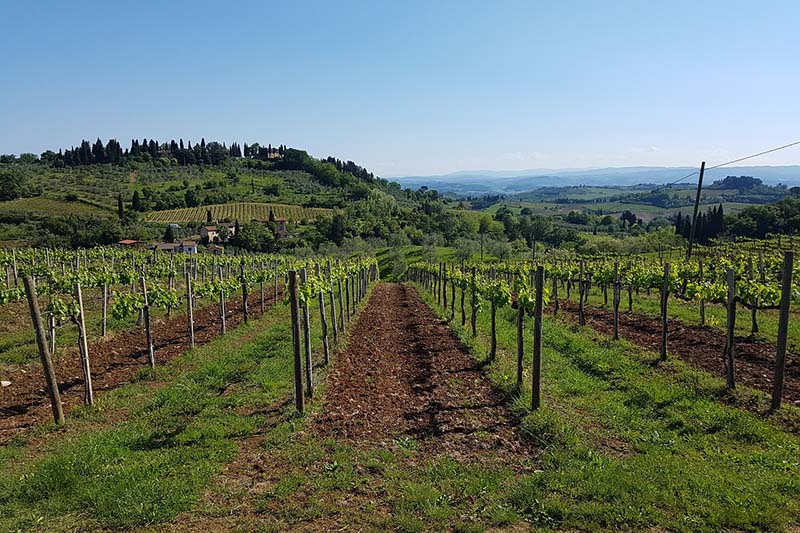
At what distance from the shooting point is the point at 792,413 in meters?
9.17

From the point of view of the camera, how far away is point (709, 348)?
14.9 m

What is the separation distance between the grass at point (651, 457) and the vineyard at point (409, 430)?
4 cm

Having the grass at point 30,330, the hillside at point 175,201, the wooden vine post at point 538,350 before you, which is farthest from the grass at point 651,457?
the hillside at point 175,201

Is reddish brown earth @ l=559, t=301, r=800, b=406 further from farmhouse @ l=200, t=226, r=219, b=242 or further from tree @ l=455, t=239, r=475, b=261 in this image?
farmhouse @ l=200, t=226, r=219, b=242

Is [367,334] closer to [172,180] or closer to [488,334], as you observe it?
[488,334]

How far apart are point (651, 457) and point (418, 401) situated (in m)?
5.01

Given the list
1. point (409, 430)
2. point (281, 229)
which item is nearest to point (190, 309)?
point (409, 430)

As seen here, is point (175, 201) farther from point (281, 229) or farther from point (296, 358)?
point (296, 358)

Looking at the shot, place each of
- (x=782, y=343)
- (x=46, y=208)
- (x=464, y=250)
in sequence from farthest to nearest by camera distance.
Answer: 1. (x=46, y=208)
2. (x=464, y=250)
3. (x=782, y=343)

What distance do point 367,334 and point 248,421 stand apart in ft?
31.1

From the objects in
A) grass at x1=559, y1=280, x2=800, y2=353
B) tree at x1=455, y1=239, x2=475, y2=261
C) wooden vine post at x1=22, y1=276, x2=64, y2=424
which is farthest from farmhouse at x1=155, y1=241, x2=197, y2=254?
grass at x1=559, y1=280, x2=800, y2=353

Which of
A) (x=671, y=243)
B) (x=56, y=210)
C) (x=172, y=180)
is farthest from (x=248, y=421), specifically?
(x=172, y=180)

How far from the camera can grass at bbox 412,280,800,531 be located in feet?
20.2

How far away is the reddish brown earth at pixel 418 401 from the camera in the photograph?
29.0ft
